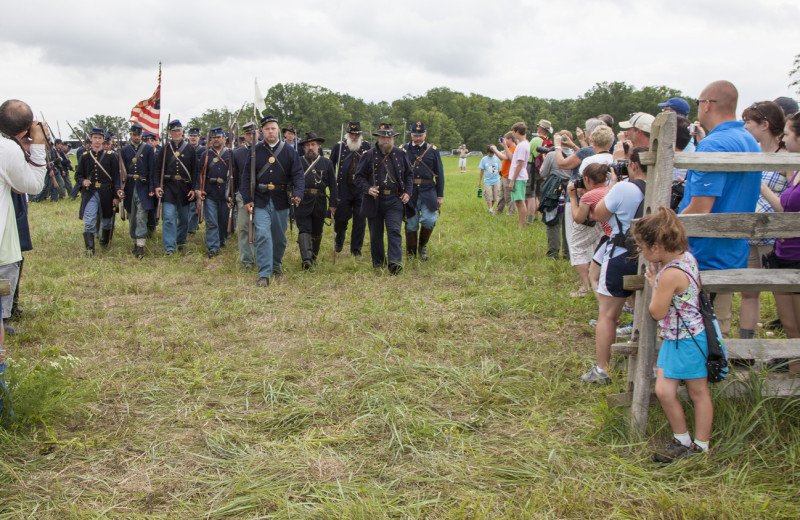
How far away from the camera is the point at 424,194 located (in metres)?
9.73

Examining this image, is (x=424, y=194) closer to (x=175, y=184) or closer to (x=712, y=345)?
(x=175, y=184)

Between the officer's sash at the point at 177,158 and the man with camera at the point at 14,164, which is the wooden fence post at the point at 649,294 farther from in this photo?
the officer's sash at the point at 177,158

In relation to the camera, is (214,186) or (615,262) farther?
(214,186)

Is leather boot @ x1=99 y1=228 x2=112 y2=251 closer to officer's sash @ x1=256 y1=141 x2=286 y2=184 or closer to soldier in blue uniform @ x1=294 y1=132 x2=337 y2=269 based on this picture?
soldier in blue uniform @ x1=294 y1=132 x2=337 y2=269

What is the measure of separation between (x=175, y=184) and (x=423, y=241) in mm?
4432

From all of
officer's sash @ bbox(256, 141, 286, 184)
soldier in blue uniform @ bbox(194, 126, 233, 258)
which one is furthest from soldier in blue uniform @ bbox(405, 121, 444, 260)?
soldier in blue uniform @ bbox(194, 126, 233, 258)

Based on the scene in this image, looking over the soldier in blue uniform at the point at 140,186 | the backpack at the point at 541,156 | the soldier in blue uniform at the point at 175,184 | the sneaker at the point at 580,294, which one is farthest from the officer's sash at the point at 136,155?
the sneaker at the point at 580,294

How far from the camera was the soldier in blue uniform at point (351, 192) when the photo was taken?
10359 millimetres

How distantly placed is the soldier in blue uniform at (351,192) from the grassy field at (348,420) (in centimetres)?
306

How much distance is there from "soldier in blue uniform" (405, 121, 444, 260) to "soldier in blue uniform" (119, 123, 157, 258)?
4500mm

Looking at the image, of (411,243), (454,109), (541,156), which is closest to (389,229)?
(411,243)

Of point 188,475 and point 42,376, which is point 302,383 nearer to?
point 188,475

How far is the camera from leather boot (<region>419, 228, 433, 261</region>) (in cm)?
971

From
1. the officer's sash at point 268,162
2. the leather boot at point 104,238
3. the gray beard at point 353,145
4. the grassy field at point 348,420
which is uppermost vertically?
the gray beard at point 353,145
